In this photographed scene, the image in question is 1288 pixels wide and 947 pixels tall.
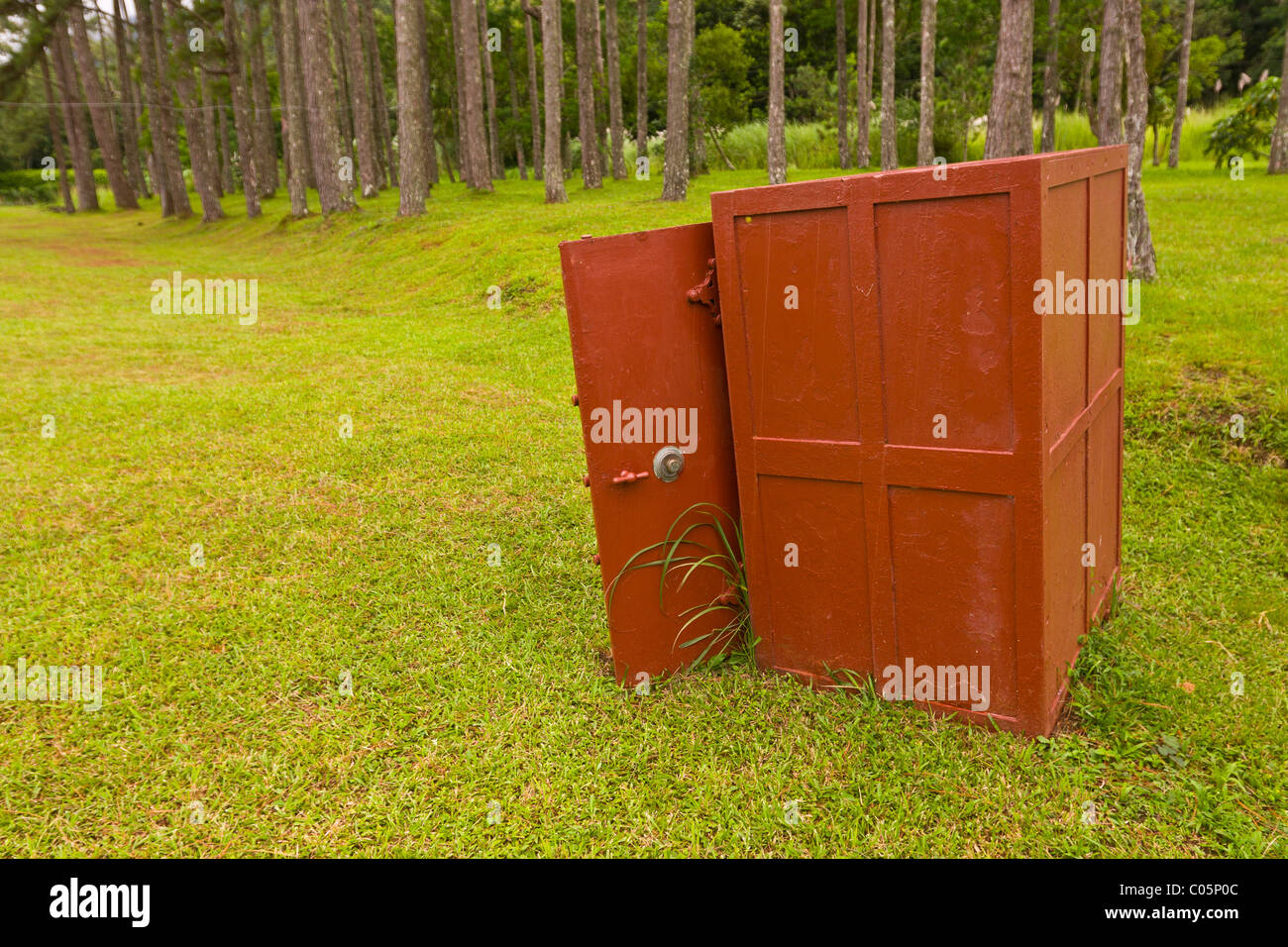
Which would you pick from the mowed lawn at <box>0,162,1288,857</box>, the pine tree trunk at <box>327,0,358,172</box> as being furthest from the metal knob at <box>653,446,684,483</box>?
the pine tree trunk at <box>327,0,358,172</box>

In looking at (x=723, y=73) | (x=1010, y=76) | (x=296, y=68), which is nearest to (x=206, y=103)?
(x=296, y=68)

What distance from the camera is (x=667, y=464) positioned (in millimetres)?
3971

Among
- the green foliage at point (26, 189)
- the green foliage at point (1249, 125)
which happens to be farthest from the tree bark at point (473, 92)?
the green foliage at point (26, 189)

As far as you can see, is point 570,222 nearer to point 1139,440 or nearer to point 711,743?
point 1139,440

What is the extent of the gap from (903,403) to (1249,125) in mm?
21961

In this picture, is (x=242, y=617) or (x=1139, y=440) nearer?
(x=242, y=617)

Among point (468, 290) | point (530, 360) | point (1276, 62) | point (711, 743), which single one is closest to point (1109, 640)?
point (711, 743)

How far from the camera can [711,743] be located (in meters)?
3.77

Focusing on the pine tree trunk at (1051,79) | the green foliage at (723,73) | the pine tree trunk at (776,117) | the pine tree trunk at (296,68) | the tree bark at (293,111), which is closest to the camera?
the pine tree trunk at (776,117)

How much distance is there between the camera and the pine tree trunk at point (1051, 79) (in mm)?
21000

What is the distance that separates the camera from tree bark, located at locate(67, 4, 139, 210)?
37528mm

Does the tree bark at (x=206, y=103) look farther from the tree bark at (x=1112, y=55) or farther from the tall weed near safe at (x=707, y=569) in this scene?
the tall weed near safe at (x=707, y=569)

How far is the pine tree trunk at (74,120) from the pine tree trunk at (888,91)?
112 ft
